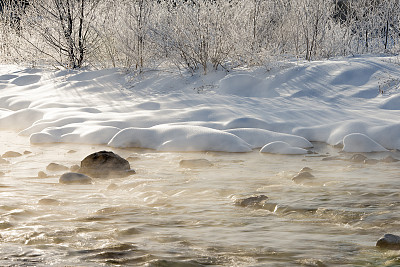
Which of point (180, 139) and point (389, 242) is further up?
point (389, 242)

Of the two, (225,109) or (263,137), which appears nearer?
(263,137)

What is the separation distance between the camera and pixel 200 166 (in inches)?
174

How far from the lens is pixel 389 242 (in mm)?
2375

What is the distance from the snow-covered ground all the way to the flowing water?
0.65 metres

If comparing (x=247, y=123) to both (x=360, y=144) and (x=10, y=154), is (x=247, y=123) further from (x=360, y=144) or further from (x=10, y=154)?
(x=10, y=154)

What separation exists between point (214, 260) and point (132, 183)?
1667 millimetres

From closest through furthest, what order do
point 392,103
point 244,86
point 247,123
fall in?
point 247,123, point 392,103, point 244,86

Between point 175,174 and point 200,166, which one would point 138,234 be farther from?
point 200,166

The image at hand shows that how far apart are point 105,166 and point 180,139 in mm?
1143

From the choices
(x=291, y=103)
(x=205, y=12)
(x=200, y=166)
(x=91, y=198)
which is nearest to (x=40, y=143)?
(x=200, y=166)

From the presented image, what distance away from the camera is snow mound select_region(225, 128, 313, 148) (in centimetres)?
520

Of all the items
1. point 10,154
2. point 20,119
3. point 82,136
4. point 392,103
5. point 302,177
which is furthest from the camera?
point 20,119

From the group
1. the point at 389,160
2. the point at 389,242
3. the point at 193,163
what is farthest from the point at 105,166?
the point at 389,242


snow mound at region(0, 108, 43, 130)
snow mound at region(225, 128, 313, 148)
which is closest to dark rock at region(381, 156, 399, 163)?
snow mound at region(225, 128, 313, 148)
